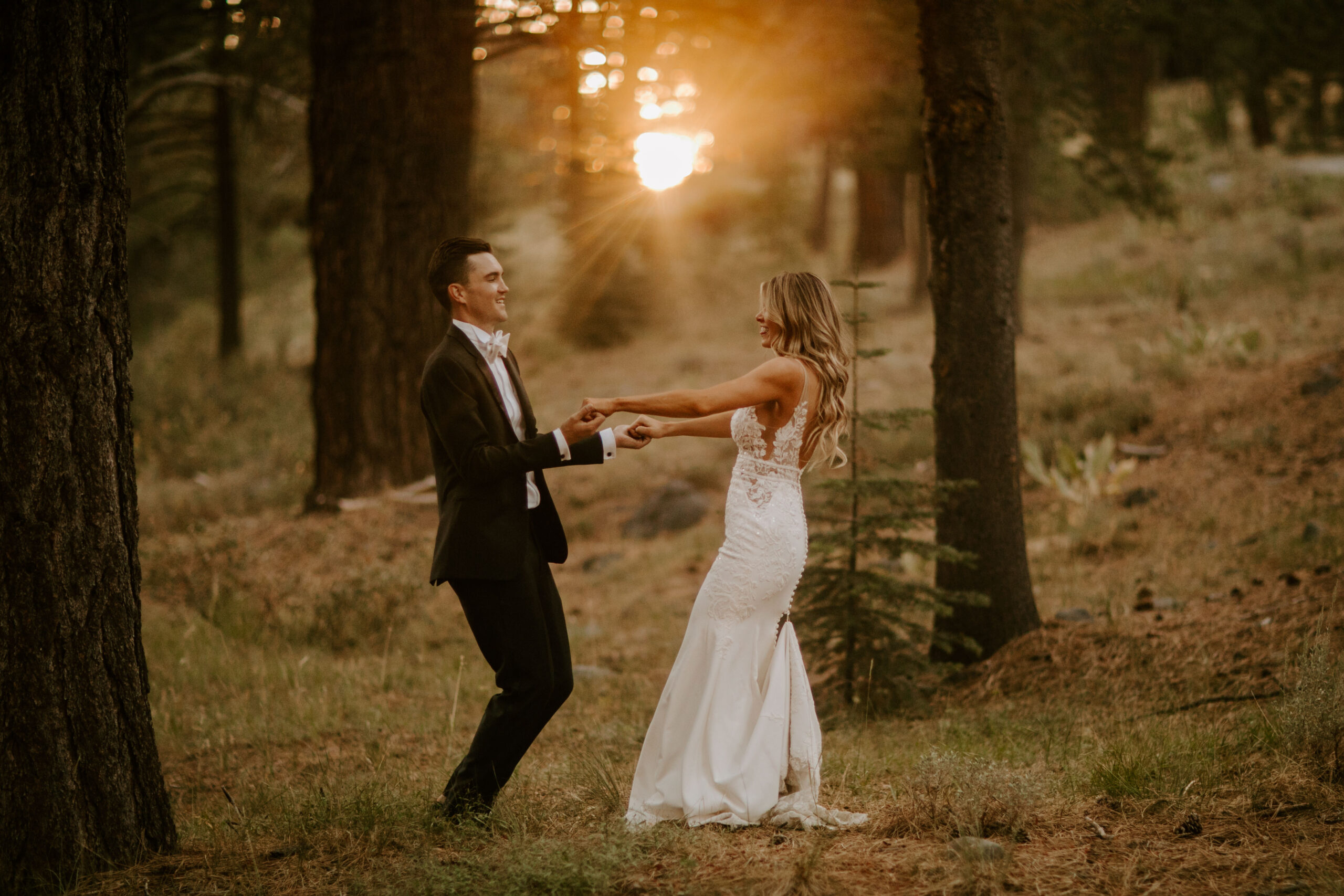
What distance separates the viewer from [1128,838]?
3.94 meters

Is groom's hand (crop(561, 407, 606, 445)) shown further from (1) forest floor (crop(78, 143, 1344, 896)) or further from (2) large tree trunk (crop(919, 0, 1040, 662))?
(2) large tree trunk (crop(919, 0, 1040, 662))

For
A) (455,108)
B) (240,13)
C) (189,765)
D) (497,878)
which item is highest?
(240,13)

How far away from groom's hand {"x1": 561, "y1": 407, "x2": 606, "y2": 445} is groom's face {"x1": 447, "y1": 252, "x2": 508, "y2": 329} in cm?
54

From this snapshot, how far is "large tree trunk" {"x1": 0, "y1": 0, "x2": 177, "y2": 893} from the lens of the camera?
365cm

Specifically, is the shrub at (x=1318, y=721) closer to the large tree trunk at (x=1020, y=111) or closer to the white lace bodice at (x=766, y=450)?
the white lace bodice at (x=766, y=450)

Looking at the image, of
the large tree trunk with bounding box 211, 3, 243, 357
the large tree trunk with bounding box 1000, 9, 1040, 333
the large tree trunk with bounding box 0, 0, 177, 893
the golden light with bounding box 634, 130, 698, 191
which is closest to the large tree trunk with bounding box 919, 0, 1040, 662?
the large tree trunk with bounding box 1000, 9, 1040, 333

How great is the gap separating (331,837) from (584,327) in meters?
17.1

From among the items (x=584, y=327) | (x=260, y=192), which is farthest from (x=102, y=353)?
(x=260, y=192)

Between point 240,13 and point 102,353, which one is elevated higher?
point 240,13

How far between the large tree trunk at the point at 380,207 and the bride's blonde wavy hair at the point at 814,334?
22.2ft

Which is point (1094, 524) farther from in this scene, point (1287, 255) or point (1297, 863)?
point (1287, 255)

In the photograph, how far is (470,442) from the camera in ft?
13.5

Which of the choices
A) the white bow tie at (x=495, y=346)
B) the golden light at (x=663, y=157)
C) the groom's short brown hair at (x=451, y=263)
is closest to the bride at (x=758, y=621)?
the white bow tie at (x=495, y=346)

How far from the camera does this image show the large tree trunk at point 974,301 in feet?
21.0
